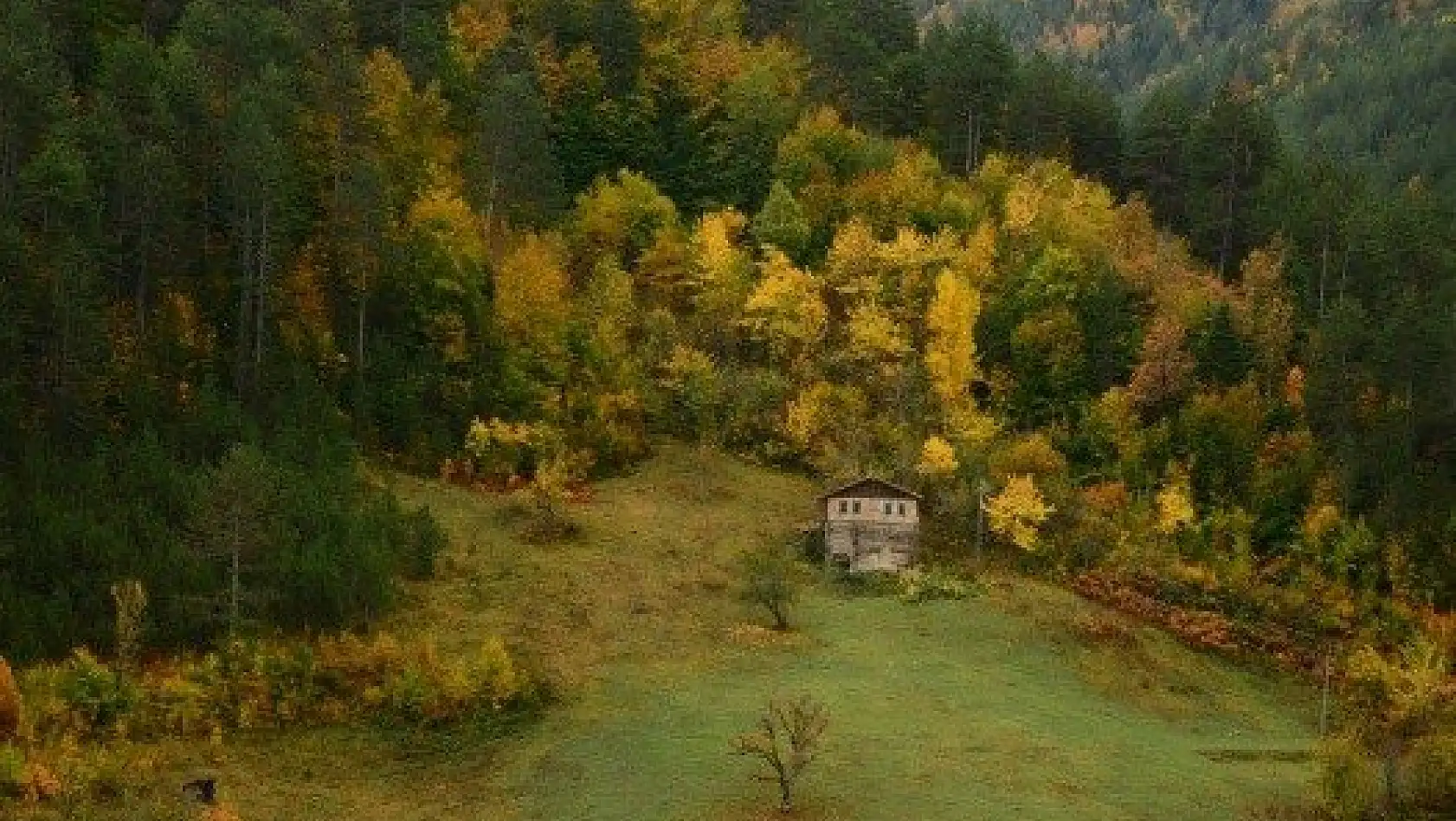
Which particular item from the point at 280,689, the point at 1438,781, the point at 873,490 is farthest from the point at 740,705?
the point at 1438,781

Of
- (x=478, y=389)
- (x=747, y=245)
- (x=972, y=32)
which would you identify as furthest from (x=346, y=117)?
(x=972, y=32)

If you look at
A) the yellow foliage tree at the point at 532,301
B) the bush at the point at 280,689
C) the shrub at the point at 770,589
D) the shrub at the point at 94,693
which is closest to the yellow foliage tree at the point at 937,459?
the shrub at the point at 770,589

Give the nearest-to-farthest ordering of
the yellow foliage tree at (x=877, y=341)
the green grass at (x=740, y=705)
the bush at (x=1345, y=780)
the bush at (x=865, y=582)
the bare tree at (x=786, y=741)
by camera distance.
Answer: the bare tree at (x=786, y=741) < the bush at (x=1345, y=780) < the green grass at (x=740, y=705) < the bush at (x=865, y=582) < the yellow foliage tree at (x=877, y=341)

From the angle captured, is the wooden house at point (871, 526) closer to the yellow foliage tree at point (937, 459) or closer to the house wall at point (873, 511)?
the house wall at point (873, 511)

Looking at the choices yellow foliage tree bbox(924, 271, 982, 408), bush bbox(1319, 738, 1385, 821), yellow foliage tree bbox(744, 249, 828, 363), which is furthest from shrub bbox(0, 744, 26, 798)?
yellow foliage tree bbox(924, 271, 982, 408)

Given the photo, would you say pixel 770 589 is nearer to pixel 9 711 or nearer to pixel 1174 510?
pixel 1174 510

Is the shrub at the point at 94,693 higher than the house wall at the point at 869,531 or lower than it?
lower
